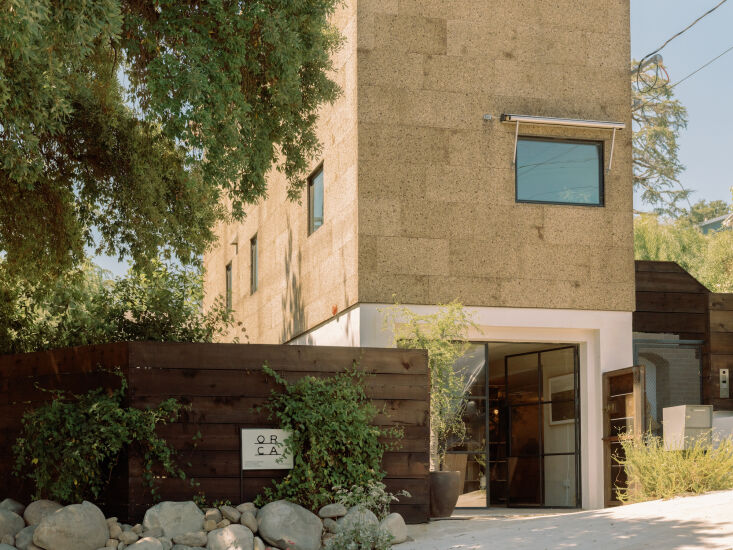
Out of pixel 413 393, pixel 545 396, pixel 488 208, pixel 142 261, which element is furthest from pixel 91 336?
pixel 545 396

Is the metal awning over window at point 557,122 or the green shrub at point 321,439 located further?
the metal awning over window at point 557,122

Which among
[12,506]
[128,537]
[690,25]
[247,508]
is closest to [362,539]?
[247,508]

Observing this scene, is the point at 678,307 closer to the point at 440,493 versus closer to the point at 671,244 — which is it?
the point at 440,493

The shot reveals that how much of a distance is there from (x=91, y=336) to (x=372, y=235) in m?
4.20

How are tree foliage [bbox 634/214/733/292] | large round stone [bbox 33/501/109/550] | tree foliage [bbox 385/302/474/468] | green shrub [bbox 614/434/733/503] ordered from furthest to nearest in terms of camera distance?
tree foliage [bbox 634/214/733/292] → tree foliage [bbox 385/302/474/468] → green shrub [bbox 614/434/733/503] → large round stone [bbox 33/501/109/550]

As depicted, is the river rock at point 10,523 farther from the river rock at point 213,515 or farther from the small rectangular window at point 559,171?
the small rectangular window at point 559,171

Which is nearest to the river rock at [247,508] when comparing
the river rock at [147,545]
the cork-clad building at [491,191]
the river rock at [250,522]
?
the river rock at [250,522]

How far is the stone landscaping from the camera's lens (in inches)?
345

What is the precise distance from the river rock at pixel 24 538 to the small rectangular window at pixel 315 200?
7942 millimetres

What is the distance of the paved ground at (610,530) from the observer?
841 cm

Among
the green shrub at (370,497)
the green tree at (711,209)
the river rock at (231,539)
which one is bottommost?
the river rock at (231,539)

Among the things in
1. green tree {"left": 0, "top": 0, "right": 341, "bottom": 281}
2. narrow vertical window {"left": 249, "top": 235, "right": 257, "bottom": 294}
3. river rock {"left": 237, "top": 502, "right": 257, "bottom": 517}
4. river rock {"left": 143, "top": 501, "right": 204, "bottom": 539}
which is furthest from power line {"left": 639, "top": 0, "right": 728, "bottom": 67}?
river rock {"left": 143, "top": 501, "right": 204, "bottom": 539}

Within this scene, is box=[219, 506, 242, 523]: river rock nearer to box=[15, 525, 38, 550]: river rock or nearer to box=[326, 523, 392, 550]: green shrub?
box=[326, 523, 392, 550]: green shrub

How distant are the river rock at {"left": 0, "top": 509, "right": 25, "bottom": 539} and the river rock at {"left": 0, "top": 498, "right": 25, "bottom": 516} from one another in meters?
0.43
